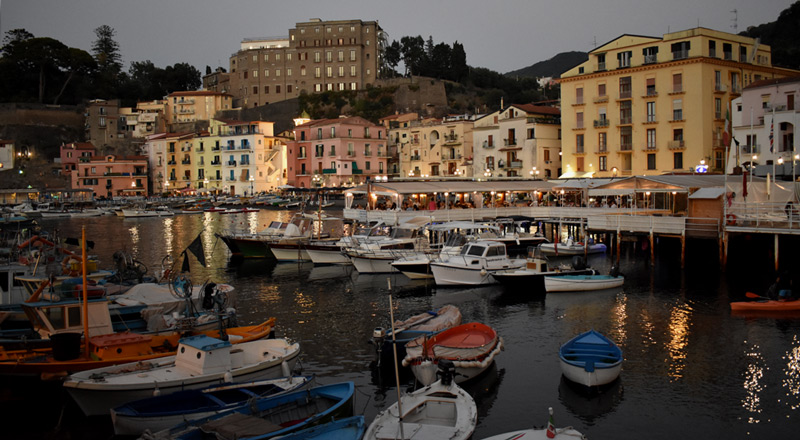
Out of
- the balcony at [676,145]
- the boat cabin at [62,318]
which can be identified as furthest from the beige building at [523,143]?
the boat cabin at [62,318]

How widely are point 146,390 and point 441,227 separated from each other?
79.9 feet

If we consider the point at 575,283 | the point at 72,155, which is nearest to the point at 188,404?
the point at 575,283

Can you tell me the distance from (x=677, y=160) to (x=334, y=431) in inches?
2069

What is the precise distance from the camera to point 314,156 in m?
97.5

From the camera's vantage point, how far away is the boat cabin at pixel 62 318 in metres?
18.0

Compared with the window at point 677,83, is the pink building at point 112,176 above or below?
below

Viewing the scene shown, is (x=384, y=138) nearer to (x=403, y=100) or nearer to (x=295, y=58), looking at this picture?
(x=403, y=100)

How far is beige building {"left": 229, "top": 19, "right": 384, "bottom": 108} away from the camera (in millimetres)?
124500

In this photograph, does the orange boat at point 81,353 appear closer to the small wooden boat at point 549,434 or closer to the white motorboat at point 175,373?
the white motorboat at point 175,373

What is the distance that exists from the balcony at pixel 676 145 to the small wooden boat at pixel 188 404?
1974 inches

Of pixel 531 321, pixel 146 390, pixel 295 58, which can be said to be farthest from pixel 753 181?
pixel 295 58

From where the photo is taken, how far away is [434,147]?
3497 inches

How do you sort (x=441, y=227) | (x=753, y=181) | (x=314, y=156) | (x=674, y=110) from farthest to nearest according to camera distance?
(x=314, y=156) < (x=674, y=110) < (x=753, y=181) < (x=441, y=227)

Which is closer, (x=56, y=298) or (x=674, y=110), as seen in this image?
(x=56, y=298)
